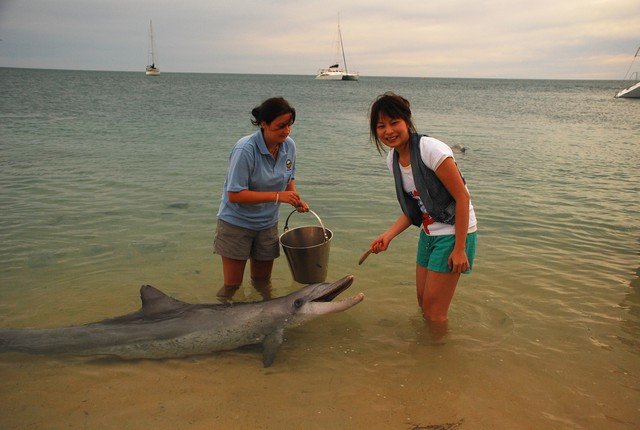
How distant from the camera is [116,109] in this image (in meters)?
35.1

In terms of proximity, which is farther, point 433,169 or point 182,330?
point 182,330

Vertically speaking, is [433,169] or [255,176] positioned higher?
[433,169]

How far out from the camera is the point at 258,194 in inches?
189

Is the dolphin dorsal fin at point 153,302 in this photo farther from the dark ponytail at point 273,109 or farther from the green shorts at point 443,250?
the green shorts at point 443,250

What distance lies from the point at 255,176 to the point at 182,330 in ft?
5.63

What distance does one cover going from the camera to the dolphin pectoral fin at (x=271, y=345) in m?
4.63

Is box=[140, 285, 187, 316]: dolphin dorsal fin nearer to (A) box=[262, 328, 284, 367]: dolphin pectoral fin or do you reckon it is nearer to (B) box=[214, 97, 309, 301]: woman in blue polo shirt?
(B) box=[214, 97, 309, 301]: woman in blue polo shirt

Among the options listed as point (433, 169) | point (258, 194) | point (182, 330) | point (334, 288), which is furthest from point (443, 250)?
point (182, 330)

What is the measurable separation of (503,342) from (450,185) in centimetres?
219

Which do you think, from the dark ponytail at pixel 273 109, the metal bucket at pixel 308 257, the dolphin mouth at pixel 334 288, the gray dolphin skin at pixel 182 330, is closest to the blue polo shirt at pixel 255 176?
the dark ponytail at pixel 273 109

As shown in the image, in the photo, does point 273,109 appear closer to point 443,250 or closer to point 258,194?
point 258,194

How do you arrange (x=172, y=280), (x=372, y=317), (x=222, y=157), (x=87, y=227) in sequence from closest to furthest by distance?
(x=372, y=317) → (x=172, y=280) → (x=87, y=227) → (x=222, y=157)

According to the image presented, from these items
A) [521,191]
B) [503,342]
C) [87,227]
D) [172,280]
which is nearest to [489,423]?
[503,342]

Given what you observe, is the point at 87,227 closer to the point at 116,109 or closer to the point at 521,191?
the point at 521,191
